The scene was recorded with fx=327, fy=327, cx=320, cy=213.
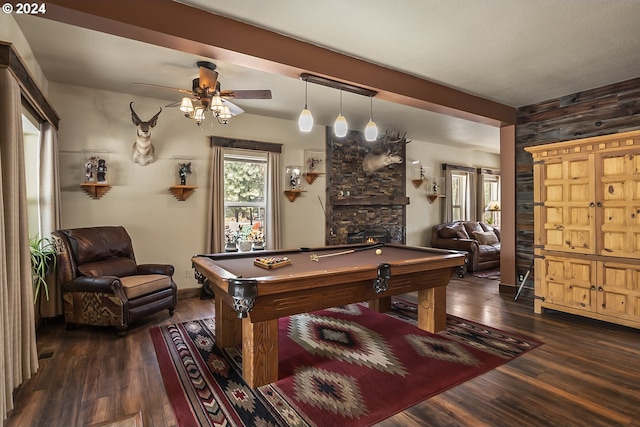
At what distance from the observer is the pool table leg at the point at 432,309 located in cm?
332

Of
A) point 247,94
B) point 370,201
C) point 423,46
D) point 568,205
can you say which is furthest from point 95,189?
point 568,205

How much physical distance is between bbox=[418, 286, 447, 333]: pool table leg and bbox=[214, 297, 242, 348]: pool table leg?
73.5 inches

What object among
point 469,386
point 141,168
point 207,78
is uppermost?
point 207,78

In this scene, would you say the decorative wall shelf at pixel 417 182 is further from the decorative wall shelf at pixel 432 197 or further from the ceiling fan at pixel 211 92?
the ceiling fan at pixel 211 92

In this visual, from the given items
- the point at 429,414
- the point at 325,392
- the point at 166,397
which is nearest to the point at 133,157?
the point at 166,397

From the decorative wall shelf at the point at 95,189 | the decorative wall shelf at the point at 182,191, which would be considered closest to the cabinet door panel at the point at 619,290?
the decorative wall shelf at the point at 182,191

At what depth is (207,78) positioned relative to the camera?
11.1ft

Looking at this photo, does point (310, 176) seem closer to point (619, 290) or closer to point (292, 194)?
point (292, 194)

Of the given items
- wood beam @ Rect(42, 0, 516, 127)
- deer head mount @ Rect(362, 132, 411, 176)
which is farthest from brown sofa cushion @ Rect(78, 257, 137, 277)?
deer head mount @ Rect(362, 132, 411, 176)

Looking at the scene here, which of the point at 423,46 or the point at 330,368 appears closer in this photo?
the point at 330,368

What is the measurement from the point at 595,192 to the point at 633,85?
146cm

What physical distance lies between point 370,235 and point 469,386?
4.35m

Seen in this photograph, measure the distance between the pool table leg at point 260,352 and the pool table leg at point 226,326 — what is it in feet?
2.12

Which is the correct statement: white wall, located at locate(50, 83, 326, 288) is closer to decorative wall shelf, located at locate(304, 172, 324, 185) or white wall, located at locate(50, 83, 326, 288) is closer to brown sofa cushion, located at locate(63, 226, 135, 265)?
brown sofa cushion, located at locate(63, 226, 135, 265)
